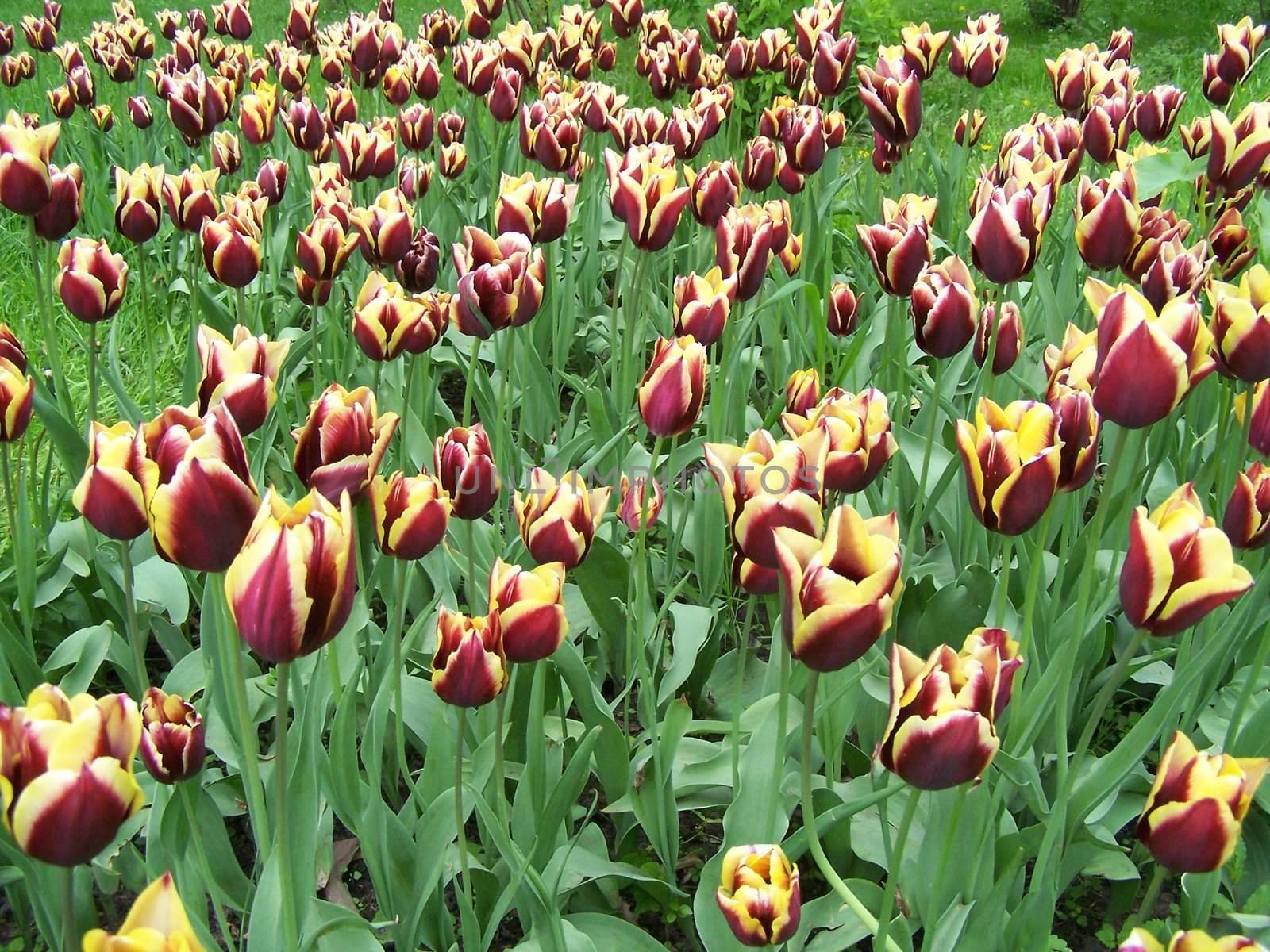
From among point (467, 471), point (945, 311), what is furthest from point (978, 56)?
point (467, 471)

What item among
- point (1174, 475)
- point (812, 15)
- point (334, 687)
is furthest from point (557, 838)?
point (812, 15)

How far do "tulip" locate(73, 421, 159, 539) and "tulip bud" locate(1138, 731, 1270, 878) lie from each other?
1068 millimetres

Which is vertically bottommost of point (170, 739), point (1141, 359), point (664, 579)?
point (664, 579)

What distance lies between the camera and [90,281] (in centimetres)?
199

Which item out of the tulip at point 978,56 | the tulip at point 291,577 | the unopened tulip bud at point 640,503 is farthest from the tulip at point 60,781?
the tulip at point 978,56

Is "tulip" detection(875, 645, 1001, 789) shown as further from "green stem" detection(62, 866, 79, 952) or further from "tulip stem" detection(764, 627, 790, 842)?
"green stem" detection(62, 866, 79, 952)

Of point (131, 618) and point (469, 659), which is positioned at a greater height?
point (469, 659)

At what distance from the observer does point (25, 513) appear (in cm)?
203

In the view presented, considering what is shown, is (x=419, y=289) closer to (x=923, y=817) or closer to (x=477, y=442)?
(x=477, y=442)

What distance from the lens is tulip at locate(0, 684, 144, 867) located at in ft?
3.15

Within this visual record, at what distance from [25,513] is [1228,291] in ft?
6.41

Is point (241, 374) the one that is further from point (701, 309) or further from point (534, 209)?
point (534, 209)

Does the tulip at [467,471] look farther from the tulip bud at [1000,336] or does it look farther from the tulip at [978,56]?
the tulip at [978,56]

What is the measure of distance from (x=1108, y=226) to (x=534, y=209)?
1111 mm
